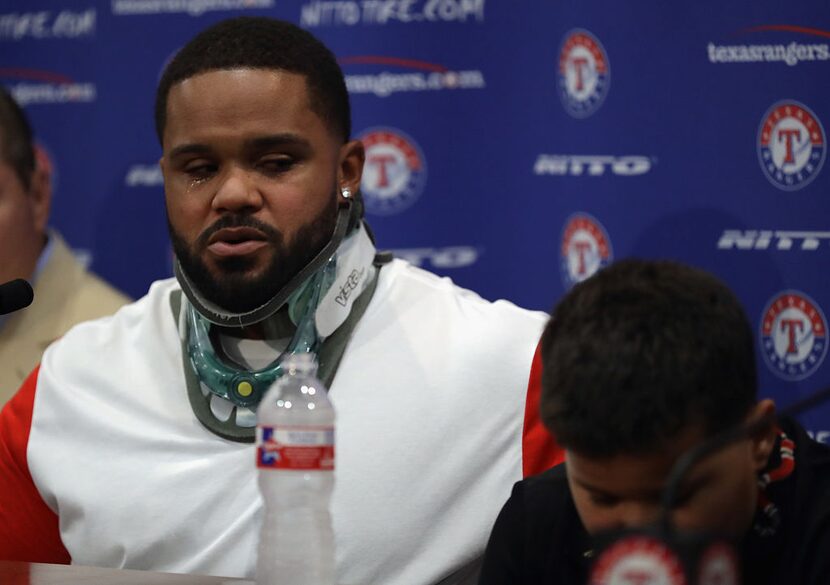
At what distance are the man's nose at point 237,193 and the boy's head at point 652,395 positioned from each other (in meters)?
0.77

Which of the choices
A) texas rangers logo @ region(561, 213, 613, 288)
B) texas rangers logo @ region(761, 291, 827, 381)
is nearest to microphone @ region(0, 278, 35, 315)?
texas rangers logo @ region(561, 213, 613, 288)

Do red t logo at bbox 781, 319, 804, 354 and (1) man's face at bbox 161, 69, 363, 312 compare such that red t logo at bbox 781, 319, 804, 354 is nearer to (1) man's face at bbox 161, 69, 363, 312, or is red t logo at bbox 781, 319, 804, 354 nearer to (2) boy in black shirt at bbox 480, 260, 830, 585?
(1) man's face at bbox 161, 69, 363, 312

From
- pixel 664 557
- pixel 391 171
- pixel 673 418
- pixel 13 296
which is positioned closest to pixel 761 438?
pixel 673 418

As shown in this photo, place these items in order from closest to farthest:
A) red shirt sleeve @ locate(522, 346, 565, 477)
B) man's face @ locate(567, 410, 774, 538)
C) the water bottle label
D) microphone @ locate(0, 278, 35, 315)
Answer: man's face @ locate(567, 410, 774, 538) → the water bottle label → microphone @ locate(0, 278, 35, 315) → red shirt sleeve @ locate(522, 346, 565, 477)

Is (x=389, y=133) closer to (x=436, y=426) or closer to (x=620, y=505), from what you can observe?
(x=436, y=426)

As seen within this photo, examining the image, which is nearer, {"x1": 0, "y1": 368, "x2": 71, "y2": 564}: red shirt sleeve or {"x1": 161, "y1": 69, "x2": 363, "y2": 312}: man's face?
{"x1": 161, "y1": 69, "x2": 363, "y2": 312}: man's face

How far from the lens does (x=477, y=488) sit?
197 centimetres

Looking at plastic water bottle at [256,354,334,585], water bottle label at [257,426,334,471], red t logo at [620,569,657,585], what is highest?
red t logo at [620,569,657,585]

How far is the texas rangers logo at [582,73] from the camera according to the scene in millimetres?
2576

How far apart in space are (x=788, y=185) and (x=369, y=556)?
104 cm

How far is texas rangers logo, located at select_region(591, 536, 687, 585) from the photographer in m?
0.92

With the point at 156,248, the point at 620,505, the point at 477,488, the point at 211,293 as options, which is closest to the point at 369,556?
the point at 477,488

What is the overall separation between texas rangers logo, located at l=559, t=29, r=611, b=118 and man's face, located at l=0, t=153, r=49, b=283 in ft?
4.14

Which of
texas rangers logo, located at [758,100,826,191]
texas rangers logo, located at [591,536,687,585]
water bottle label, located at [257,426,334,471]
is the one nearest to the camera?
texas rangers logo, located at [591,536,687,585]
